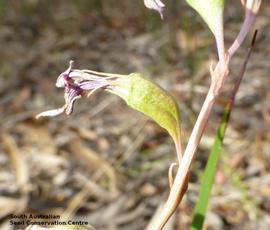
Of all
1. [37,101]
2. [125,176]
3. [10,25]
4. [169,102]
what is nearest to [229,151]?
[125,176]

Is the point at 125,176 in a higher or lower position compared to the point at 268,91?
lower

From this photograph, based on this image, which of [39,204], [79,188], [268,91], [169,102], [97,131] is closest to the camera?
[169,102]

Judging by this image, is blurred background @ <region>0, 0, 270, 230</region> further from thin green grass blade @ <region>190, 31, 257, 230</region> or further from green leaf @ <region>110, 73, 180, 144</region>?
green leaf @ <region>110, 73, 180, 144</region>

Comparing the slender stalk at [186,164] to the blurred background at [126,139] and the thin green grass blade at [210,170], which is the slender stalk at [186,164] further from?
the blurred background at [126,139]

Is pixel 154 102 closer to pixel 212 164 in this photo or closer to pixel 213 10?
pixel 213 10

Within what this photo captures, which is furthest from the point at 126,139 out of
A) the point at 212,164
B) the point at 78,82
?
the point at 78,82

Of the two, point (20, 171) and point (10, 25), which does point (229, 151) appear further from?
point (10, 25)

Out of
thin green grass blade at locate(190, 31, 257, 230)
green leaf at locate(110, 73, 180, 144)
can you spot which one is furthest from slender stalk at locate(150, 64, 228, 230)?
thin green grass blade at locate(190, 31, 257, 230)
